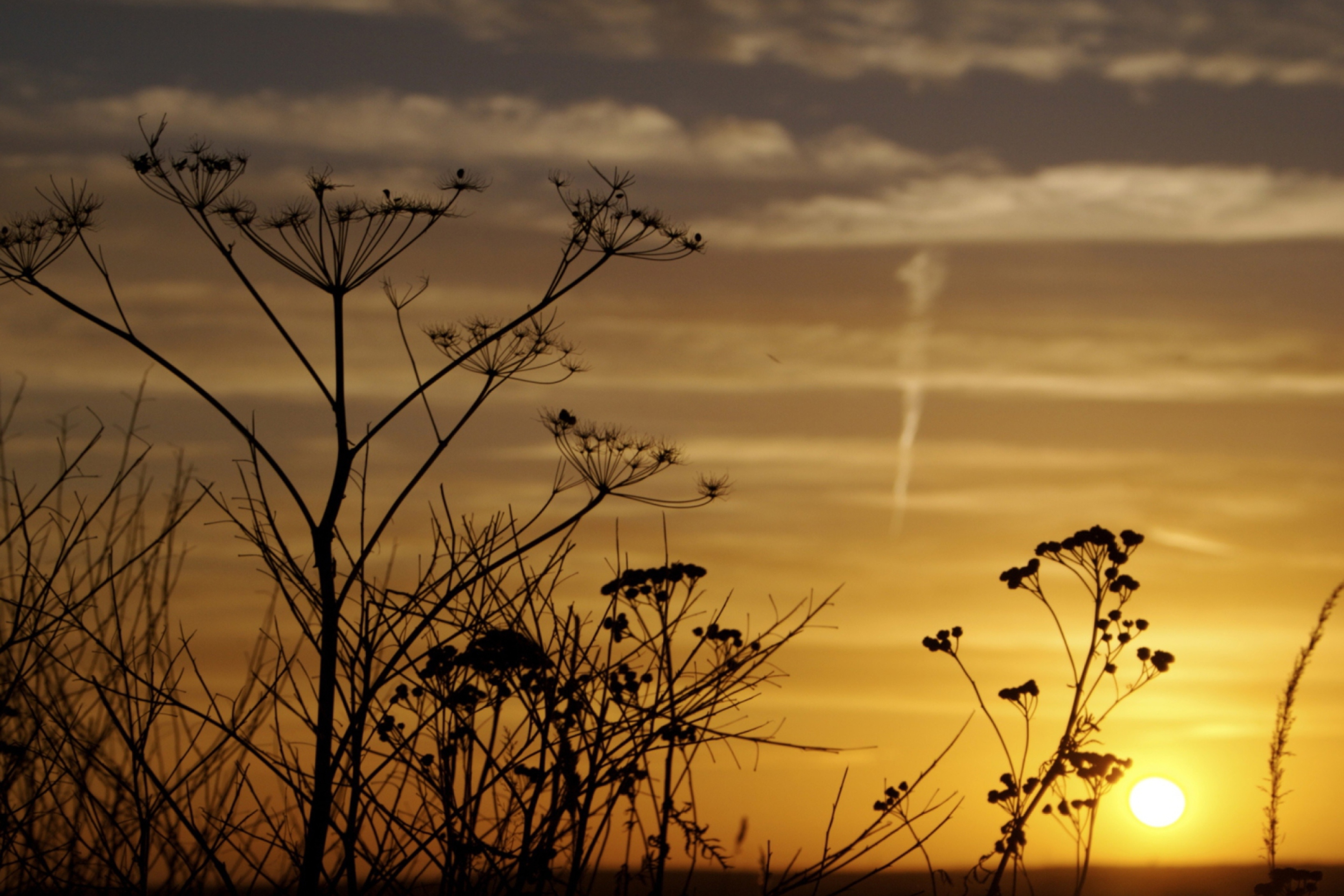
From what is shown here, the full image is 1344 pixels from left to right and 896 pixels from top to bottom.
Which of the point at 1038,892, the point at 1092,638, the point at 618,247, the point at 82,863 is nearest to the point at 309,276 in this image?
the point at 618,247

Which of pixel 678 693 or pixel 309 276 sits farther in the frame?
pixel 309 276

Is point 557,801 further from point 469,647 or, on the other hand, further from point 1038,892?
point 1038,892

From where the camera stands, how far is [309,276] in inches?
243

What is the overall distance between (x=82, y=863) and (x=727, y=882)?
290cm

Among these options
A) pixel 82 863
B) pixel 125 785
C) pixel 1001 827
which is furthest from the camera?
pixel 1001 827

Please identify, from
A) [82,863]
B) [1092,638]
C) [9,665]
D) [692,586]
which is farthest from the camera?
[1092,638]

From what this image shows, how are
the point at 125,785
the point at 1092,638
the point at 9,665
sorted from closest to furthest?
1. the point at 125,785
2. the point at 9,665
3. the point at 1092,638

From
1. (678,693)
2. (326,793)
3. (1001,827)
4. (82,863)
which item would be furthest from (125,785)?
(1001,827)

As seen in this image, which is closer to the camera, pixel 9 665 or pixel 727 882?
pixel 727 882

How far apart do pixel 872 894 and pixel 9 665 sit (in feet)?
13.7

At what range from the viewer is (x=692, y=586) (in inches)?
298

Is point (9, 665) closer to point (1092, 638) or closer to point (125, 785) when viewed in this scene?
point (125, 785)

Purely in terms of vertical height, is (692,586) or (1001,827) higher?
(692,586)

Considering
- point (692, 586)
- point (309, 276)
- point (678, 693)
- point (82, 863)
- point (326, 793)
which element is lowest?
point (82, 863)
